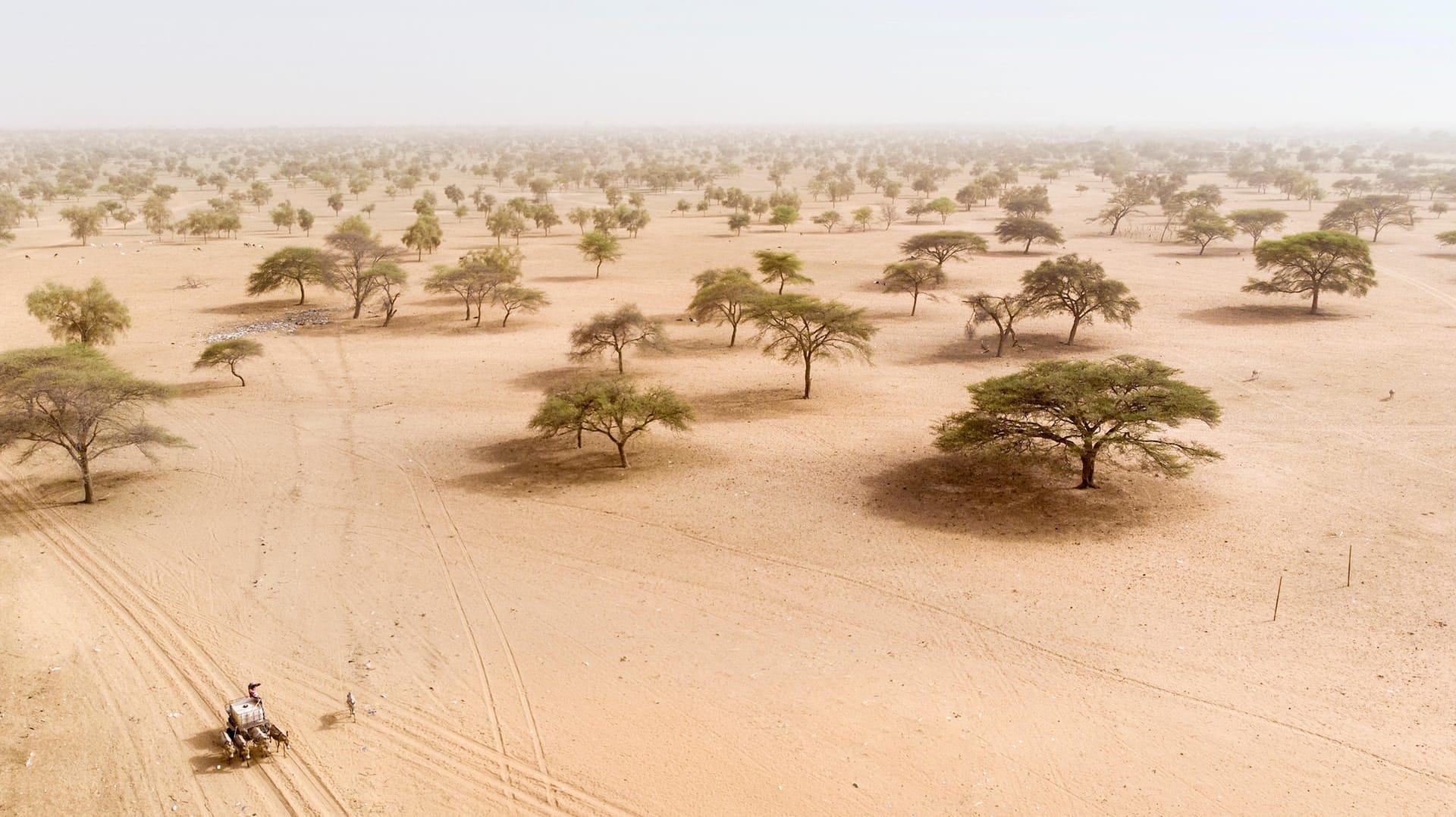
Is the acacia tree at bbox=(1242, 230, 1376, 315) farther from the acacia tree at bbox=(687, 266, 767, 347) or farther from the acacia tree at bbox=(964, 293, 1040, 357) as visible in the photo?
the acacia tree at bbox=(687, 266, 767, 347)

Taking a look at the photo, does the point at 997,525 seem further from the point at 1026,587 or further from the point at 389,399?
the point at 389,399

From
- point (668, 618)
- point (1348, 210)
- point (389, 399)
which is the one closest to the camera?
point (668, 618)

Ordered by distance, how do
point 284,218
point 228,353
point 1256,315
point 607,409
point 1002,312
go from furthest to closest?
point 284,218 < point 1256,315 < point 1002,312 < point 228,353 < point 607,409

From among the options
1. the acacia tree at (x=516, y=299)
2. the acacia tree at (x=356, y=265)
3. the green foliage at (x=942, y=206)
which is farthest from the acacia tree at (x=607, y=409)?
the green foliage at (x=942, y=206)

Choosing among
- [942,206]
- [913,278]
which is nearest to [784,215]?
[942,206]

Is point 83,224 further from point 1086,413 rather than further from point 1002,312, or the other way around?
point 1086,413

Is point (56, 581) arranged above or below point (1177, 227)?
below

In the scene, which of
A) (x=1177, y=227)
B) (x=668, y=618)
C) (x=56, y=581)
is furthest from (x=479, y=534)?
(x=1177, y=227)
